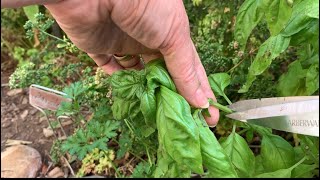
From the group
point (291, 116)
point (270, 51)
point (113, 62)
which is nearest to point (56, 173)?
point (113, 62)

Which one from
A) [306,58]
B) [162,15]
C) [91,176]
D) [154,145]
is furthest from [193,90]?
[91,176]

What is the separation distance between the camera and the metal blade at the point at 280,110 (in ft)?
2.75

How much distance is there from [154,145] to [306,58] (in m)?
0.52

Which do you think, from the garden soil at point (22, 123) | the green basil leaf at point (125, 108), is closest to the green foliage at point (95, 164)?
the garden soil at point (22, 123)

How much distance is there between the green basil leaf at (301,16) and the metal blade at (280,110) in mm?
176

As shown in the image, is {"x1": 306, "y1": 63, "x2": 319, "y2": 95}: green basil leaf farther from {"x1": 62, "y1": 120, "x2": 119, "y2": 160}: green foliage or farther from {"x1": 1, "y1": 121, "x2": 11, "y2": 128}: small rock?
{"x1": 1, "y1": 121, "x2": 11, "y2": 128}: small rock

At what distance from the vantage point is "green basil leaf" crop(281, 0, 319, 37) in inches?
37.9

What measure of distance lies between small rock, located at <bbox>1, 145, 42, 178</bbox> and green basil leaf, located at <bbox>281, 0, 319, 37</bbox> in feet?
3.86

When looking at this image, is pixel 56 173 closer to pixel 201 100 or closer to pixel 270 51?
pixel 201 100

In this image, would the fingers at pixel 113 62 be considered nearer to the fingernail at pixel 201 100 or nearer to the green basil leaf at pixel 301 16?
the fingernail at pixel 201 100

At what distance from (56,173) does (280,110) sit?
1140 mm

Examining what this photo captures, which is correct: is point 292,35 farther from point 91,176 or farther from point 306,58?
point 91,176

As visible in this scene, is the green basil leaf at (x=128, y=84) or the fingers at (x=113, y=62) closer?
the green basil leaf at (x=128, y=84)

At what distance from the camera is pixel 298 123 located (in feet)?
2.83
